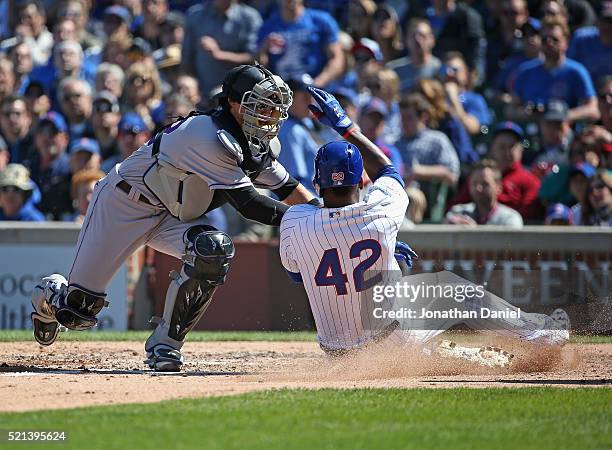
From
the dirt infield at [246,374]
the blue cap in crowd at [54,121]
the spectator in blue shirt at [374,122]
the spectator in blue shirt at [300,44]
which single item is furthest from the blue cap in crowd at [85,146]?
the dirt infield at [246,374]

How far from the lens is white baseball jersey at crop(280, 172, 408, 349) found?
7152 mm

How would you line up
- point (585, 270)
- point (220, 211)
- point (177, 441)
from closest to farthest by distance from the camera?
point (177, 441) → point (585, 270) → point (220, 211)

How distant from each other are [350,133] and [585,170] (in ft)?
15.3

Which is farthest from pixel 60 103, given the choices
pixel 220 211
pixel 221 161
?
pixel 221 161

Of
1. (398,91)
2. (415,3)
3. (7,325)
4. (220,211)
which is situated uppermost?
(415,3)

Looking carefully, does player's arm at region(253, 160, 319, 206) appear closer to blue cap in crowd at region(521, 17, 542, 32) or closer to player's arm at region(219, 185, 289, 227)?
player's arm at region(219, 185, 289, 227)

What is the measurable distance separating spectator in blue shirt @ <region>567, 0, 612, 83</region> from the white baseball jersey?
719 centimetres

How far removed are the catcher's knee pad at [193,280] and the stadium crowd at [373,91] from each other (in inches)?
163

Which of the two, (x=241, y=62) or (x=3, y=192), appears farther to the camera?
(x=241, y=62)

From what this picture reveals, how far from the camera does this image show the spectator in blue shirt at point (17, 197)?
1279 centimetres

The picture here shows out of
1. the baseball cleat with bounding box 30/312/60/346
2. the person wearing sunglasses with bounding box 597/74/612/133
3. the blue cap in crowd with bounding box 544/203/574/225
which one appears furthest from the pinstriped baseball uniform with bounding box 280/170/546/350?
the person wearing sunglasses with bounding box 597/74/612/133

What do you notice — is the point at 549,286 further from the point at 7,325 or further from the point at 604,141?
the point at 7,325

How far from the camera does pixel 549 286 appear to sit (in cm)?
1167

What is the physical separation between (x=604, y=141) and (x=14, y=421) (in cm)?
823
